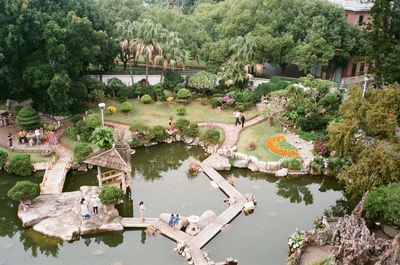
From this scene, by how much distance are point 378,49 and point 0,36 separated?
2773 centimetres

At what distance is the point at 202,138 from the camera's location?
33094 millimetres

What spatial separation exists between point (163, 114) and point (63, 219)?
54.0 ft

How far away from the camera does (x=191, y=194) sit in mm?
27578

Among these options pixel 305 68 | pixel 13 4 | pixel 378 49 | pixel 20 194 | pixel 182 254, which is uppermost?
pixel 13 4

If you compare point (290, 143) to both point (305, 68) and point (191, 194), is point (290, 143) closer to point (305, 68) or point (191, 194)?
point (191, 194)

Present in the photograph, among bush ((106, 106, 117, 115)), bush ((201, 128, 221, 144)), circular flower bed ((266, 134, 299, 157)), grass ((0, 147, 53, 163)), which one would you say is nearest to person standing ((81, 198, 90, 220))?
grass ((0, 147, 53, 163))

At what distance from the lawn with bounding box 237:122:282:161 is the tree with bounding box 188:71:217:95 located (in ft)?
23.4

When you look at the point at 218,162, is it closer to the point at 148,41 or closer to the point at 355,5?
the point at 148,41

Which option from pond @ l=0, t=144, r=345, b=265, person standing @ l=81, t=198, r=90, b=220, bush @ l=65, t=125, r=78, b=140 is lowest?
pond @ l=0, t=144, r=345, b=265

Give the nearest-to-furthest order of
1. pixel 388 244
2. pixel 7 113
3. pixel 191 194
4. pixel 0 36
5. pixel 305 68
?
1. pixel 388 244
2. pixel 191 194
3. pixel 0 36
4. pixel 7 113
5. pixel 305 68

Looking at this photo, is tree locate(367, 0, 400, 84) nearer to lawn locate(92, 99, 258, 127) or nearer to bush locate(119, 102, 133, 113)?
lawn locate(92, 99, 258, 127)

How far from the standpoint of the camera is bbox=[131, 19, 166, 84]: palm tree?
133ft

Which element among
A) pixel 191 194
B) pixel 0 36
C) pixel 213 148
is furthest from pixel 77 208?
pixel 0 36

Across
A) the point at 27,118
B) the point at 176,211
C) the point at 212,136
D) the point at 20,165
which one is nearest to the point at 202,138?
the point at 212,136
